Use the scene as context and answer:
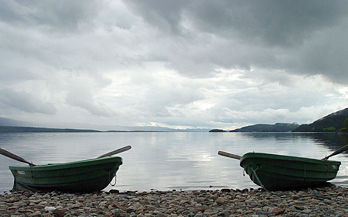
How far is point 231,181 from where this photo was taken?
885 inches

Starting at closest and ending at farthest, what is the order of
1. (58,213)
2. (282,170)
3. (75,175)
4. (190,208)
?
(58,213) < (190,208) < (282,170) < (75,175)

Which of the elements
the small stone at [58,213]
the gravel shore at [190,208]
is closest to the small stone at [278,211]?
the gravel shore at [190,208]

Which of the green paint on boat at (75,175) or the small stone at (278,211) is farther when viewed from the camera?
the green paint on boat at (75,175)

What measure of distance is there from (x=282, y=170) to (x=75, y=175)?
10.5m

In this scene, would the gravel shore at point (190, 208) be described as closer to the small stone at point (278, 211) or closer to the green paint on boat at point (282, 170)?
the small stone at point (278, 211)

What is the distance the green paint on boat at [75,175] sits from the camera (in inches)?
564

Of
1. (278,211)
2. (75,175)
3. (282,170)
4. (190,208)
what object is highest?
(282,170)

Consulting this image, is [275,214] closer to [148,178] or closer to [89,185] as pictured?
[89,185]

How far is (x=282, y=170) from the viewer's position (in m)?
14.4

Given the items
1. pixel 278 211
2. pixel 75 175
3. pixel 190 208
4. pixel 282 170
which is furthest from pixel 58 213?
pixel 282 170

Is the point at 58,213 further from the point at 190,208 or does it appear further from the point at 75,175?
the point at 75,175

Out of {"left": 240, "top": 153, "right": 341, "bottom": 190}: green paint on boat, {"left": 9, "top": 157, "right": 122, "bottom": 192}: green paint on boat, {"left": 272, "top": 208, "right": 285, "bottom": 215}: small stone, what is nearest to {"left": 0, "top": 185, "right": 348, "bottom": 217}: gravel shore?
{"left": 272, "top": 208, "right": 285, "bottom": 215}: small stone

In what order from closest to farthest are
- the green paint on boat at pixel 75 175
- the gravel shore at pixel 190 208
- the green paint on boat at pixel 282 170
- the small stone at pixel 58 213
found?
the small stone at pixel 58 213 < the gravel shore at pixel 190 208 < the green paint on boat at pixel 282 170 < the green paint on boat at pixel 75 175

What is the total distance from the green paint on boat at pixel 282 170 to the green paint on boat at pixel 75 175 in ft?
22.7
